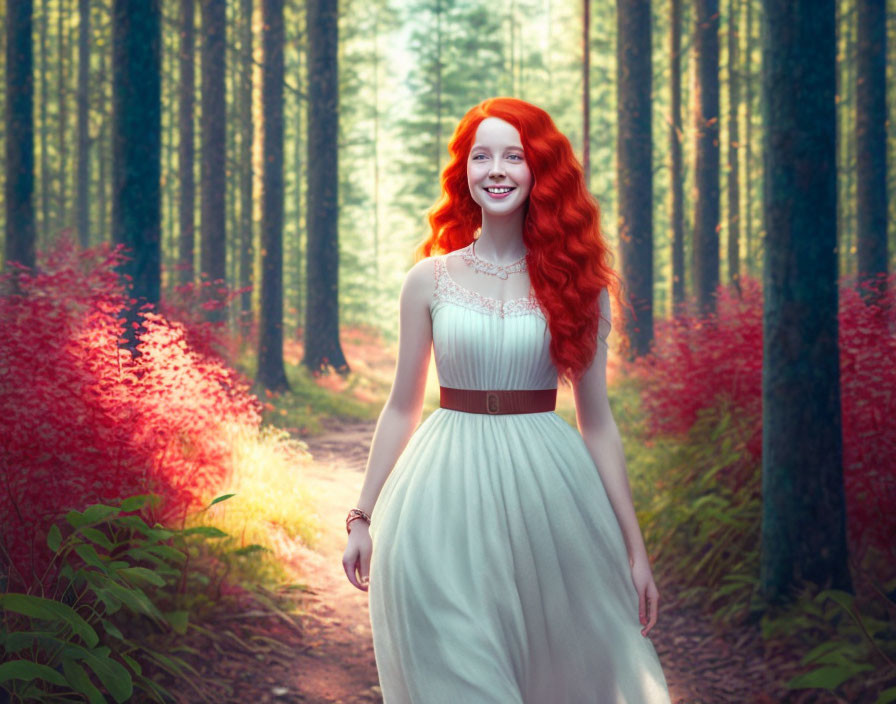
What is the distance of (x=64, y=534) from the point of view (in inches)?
171

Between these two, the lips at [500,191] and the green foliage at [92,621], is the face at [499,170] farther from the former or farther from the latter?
the green foliage at [92,621]

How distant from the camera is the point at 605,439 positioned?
108 inches

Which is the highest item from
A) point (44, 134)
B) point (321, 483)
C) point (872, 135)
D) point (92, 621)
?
point (44, 134)

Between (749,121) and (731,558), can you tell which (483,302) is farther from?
(749,121)

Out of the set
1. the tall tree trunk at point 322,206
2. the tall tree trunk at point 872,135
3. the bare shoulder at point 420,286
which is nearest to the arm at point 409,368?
the bare shoulder at point 420,286

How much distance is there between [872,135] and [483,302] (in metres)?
14.4

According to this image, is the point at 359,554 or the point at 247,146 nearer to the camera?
the point at 359,554

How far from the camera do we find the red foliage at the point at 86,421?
4.35 m

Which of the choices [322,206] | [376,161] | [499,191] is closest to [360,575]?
[499,191]

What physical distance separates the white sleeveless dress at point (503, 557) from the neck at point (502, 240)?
0.77 ft

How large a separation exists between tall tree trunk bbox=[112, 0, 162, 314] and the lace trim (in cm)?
565

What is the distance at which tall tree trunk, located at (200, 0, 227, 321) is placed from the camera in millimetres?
15133

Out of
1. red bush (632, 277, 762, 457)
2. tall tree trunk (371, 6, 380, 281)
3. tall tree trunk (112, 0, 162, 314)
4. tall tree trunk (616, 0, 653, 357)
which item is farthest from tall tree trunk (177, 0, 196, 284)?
tall tree trunk (371, 6, 380, 281)

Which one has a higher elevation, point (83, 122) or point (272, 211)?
point (83, 122)
